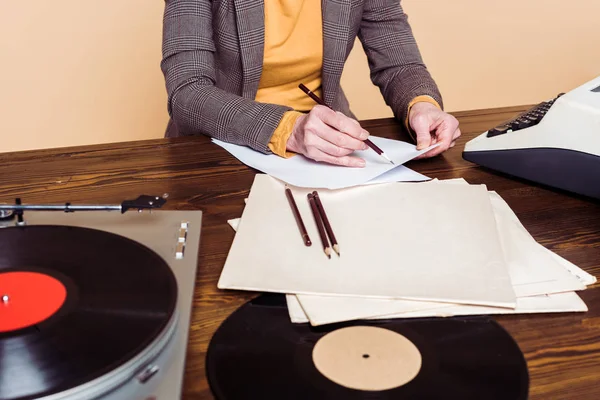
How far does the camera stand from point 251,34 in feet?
4.32

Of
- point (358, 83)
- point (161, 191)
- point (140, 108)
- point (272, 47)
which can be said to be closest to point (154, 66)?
point (140, 108)

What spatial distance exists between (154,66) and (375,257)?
184cm

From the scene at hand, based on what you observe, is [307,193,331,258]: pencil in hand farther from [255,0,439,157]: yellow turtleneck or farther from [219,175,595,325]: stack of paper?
[255,0,439,157]: yellow turtleneck

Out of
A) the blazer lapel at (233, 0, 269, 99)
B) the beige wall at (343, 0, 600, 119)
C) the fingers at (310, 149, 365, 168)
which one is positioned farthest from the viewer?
the beige wall at (343, 0, 600, 119)

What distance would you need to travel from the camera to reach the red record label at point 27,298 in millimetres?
565

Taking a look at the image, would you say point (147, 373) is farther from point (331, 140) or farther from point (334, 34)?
point (334, 34)

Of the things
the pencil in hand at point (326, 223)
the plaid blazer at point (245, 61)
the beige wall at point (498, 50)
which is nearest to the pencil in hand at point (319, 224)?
the pencil in hand at point (326, 223)

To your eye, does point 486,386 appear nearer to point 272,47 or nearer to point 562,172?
point 562,172

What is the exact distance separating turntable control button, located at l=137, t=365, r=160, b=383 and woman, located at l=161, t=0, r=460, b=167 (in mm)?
574

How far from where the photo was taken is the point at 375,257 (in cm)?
75

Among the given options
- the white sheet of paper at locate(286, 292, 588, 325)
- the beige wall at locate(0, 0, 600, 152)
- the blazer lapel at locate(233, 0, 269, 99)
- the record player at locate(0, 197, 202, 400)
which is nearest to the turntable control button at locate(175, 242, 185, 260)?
the record player at locate(0, 197, 202, 400)

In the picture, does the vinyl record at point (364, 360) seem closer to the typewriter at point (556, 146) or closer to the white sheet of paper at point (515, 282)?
the white sheet of paper at point (515, 282)

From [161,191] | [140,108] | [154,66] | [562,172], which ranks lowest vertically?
[140,108]

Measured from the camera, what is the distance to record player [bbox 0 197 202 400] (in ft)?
1.67
